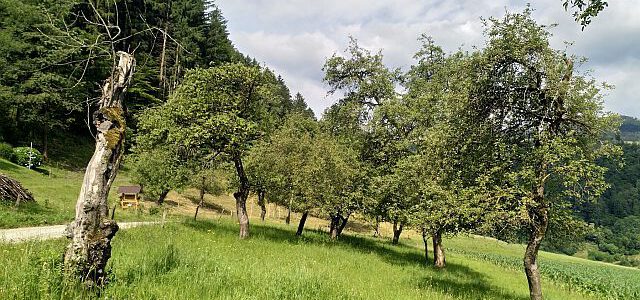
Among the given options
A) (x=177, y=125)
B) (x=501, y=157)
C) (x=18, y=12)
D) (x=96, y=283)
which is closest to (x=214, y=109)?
(x=177, y=125)

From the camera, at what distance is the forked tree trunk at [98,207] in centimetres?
612

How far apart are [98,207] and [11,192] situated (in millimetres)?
19695

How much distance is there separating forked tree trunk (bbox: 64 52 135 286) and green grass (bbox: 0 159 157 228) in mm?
15460

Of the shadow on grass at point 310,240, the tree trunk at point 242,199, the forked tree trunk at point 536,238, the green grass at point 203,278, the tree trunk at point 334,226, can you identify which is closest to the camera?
the green grass at point 203,278

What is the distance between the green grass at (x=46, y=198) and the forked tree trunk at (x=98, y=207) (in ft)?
50.7

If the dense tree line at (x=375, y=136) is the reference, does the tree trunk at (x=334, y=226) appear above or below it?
below

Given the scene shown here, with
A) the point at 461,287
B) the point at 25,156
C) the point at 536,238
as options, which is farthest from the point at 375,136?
the point at 25,156

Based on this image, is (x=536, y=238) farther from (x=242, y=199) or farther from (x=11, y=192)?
(x=11, y=192)

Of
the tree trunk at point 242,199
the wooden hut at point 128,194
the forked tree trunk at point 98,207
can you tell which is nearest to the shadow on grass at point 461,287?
the tree trunk at point 242,199

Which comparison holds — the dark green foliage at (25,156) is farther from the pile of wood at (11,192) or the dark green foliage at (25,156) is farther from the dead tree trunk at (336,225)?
the dead tree trunk at (336,225)

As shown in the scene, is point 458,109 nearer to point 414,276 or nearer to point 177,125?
point 414,276

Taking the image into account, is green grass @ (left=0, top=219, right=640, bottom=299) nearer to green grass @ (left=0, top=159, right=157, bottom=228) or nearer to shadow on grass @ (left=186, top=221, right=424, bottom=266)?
shadow on grass @ (left=186, top=221, right=424, bottom=266)

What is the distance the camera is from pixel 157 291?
20.9 feet

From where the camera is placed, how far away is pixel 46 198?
2728 cm
